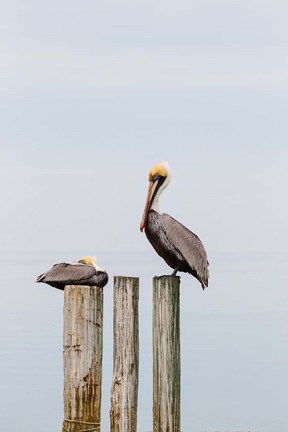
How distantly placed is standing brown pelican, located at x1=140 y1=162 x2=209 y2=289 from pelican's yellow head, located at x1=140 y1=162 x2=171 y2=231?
12 cm

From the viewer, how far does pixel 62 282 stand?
8711 millimetres

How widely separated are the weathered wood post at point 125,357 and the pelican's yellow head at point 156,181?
162cm

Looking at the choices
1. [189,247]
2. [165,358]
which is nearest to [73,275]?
[189,247]

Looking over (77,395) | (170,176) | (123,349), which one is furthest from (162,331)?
(170,176)

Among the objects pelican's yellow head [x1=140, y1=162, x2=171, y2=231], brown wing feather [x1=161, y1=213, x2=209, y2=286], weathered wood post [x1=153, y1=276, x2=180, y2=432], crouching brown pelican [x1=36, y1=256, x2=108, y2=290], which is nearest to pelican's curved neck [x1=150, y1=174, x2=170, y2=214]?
pelican's yellow head [x1=140, y1=162, x2=171, y2=231]

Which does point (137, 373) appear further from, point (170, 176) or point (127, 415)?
point (170, 176)

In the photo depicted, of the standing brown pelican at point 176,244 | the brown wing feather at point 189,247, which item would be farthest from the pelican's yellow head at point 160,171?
the brown wing feather at point 189,247

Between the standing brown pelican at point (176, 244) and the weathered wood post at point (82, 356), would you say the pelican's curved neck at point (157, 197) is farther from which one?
the weathered wood post at point (82, 356)

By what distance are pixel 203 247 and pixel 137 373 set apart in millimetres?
1617

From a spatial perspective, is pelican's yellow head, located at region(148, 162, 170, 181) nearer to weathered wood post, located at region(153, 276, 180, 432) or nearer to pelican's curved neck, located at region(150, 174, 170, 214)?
pelican's curved neck, located at region(150, 174, 170, 214)

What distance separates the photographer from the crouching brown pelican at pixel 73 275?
8695 millimetres

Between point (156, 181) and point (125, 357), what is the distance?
83.1 inches

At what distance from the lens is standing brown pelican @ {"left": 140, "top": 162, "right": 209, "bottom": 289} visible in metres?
8.64

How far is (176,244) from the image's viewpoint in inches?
340
